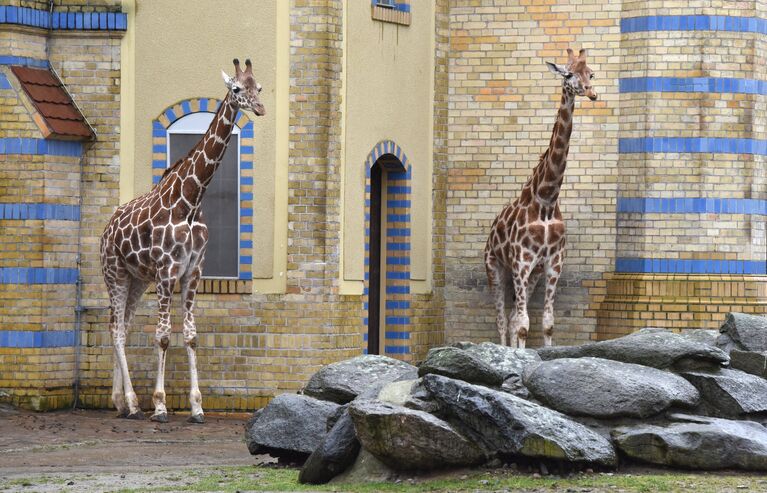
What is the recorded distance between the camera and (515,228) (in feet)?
59.0

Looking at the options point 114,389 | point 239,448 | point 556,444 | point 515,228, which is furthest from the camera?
point 515,228

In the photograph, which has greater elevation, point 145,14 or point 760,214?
point 145,14

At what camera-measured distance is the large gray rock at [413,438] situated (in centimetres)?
1056

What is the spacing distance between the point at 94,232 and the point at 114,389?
6.20 feet

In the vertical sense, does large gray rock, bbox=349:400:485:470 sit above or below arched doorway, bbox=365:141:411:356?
below

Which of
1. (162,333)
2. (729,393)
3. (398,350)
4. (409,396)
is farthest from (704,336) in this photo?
(398,350)

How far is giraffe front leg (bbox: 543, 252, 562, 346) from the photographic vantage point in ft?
59.1

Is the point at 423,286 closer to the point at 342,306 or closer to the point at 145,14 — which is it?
the point at 342,306

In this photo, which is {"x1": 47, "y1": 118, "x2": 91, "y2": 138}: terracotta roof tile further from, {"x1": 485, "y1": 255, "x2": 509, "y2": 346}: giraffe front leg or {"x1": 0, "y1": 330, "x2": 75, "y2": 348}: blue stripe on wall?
{"x1": 485, "y1": 255, "x2": 509, "y2": 346}: giraffe front leg

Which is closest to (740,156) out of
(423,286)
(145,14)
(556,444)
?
(423,286)

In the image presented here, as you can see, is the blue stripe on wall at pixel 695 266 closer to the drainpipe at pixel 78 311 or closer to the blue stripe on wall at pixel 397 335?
the blue stripe on wall at pixel 397 335

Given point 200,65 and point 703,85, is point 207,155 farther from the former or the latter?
point 703,85

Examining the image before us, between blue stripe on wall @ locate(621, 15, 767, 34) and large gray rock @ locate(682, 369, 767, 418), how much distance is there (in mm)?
7942

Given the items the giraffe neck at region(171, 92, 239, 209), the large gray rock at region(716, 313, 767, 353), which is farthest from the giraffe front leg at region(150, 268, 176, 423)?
the large gray rock at region(716, 313, 767, 353)
